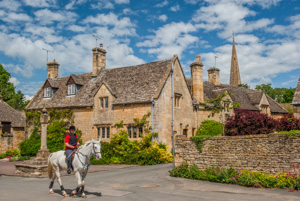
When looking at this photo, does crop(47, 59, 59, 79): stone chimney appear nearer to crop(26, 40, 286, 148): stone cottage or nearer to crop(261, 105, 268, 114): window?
crop(26, 40, 286, 148): stone cottage

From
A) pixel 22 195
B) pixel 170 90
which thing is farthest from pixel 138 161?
pixel 22 195

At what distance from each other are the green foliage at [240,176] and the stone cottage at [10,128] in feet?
76.6

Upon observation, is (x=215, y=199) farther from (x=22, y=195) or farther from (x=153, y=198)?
(x=22, y=195)

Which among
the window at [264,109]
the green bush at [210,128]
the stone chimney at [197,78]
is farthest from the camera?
the window at [264,109]

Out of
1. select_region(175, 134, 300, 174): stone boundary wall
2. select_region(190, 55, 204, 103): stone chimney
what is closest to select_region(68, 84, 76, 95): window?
select_region(190, 55, 204, 103): stone chimney

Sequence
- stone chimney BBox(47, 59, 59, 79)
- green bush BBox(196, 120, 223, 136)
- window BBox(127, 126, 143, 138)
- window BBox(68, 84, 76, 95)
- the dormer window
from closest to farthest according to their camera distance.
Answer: window BBox(127, 126, 143, 138), green bush BBox(196, 120, 223, 136), window BBox(68, 84, 76, 95), the dormer window, stone chimney BBox(47, 59, 59, 79)

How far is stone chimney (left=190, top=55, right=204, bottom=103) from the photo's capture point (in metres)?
30.1

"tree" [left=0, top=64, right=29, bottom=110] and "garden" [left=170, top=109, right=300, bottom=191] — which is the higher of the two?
"tree" [left=0, top=64, right=29, bottom=110]

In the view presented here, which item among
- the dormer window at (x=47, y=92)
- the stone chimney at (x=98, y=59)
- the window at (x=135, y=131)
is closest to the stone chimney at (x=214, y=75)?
the stone chimney at (x=98, y=59)

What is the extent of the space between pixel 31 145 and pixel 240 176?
23.3 m

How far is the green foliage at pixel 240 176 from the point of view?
41.9 feet

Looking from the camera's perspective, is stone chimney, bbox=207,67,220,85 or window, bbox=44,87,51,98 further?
stone chimney, bbox=207,67,220,85

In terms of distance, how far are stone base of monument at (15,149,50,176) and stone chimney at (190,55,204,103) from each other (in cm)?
1709

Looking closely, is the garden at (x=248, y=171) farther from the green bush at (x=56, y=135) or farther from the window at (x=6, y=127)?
the window at (x=6, y=127)
